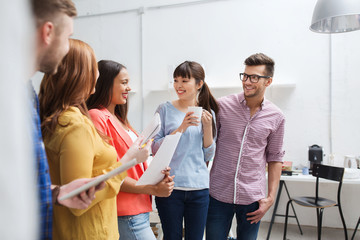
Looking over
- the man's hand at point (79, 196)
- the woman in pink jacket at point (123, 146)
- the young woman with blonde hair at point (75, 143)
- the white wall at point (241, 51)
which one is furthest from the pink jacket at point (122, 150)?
the white wall at point (241, 51)

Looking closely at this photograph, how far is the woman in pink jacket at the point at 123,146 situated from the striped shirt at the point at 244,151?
43 centimetres

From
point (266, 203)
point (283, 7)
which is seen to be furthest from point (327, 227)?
point (283, 7)

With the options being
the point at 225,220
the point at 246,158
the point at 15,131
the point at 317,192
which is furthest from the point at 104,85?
the point at 317,192

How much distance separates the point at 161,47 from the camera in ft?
13.4

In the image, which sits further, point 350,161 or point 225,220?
point 350,161

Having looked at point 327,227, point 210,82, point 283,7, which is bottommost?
point 327,227

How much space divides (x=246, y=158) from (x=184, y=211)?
18.4 inches

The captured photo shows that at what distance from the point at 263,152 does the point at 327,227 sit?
2565mm

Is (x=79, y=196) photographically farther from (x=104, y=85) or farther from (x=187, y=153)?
(x=187, y=153)

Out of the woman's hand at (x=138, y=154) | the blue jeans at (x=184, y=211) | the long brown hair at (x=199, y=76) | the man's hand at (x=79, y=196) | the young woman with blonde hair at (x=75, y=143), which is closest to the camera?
the man's hand at (x=79, y=196)

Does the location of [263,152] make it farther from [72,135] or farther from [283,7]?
[283,7]

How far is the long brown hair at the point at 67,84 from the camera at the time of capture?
2.59 ft

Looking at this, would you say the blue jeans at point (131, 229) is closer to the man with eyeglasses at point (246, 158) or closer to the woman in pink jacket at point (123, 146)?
the woman in pink jacket at point (123, 146)

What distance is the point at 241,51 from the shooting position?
377cm
